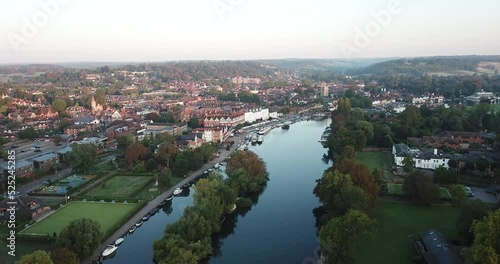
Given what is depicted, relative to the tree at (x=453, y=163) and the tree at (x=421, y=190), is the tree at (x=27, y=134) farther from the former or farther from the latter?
the tree at (x=453, y=163)

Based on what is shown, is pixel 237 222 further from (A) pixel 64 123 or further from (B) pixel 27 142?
(A) pixel 64 123

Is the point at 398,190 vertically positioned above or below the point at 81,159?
below

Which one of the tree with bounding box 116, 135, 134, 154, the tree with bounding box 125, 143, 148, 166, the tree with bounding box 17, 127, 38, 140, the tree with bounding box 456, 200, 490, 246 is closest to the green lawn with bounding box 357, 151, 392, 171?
the tree with bounding box 456, 200, 490, 246

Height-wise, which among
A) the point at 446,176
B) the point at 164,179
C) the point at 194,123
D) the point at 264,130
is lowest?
the point at 264,130

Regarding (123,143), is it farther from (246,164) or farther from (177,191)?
(246,164)

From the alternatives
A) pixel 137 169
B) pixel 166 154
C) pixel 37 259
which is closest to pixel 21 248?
pixel 37 259

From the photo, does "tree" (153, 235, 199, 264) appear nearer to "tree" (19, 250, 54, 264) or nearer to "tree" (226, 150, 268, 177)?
"tree" (19, 250, 54, 264)
